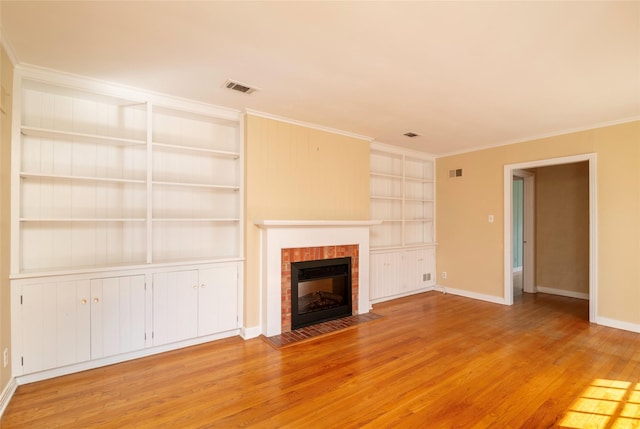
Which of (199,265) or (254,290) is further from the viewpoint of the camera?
(254,290)

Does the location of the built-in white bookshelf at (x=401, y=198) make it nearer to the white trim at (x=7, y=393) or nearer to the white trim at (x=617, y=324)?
the white trim at (x=617, y=324)

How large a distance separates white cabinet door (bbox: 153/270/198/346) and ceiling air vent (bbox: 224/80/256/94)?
1963mm

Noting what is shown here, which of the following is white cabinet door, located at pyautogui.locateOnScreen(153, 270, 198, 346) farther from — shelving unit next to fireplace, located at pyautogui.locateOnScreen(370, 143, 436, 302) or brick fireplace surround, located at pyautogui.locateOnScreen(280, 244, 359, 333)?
shelving unit next to fireplace, located at pyautogui.locateOnScreen(370, 143, 436, 302)

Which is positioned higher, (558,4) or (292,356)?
(558,4)

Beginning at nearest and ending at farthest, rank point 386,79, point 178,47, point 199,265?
1. point 178,47
2. point 386,79
3. point 199,265

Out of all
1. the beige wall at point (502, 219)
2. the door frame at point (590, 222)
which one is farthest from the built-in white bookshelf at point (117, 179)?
the door frame at point (590, 222)

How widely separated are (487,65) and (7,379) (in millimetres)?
4556

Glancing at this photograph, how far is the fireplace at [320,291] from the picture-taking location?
3.88m

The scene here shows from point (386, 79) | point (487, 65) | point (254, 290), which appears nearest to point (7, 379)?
point (254, 290)

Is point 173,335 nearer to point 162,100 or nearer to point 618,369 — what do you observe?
point 162,100

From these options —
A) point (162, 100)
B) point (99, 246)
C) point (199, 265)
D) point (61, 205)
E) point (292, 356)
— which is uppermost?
point (162, 100)

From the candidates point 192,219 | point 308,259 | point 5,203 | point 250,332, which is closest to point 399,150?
point 308,259

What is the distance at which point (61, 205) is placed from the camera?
9.70 feet

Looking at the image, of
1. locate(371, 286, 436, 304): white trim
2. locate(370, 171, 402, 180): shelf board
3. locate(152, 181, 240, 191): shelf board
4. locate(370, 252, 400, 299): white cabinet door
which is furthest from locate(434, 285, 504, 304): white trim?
locate(152, 181, 240, 191): shelf board
